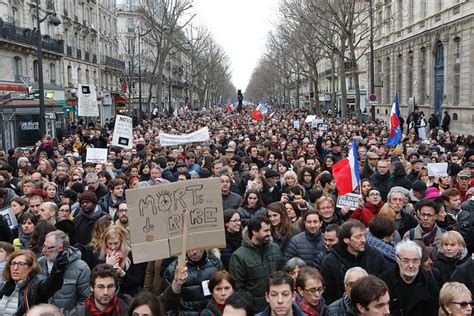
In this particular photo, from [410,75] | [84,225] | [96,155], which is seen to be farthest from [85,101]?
[410,75]

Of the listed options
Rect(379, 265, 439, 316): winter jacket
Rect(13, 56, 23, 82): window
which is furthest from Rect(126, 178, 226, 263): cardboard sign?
Rect(13, 56, 23, 82): window

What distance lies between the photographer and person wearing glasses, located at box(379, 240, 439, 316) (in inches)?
191

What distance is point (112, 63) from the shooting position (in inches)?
2386

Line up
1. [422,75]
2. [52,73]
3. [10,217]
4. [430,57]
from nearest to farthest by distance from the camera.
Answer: [10,217]
[430,57]
[422,75]
[52,73]

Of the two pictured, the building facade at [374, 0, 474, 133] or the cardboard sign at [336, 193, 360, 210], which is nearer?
the cardboard sign at [336, 193, 360, 210]

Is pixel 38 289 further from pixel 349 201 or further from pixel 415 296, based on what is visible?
pixel 349 201

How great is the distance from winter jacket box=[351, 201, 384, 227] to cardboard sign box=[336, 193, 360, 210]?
113 millimetres

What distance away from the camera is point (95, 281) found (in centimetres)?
473

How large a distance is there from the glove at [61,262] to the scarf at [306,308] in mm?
2054

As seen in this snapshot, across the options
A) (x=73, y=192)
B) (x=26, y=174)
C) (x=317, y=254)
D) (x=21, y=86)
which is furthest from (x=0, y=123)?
(x=317, y=254)

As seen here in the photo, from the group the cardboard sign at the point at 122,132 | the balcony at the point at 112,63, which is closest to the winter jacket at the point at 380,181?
the cardboard sign at the point at 122,132

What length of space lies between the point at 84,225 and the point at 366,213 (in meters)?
3.62

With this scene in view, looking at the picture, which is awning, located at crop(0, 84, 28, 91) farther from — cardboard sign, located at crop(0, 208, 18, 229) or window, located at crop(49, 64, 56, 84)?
cardboard sign, located at crop(0, 208, 18, 229)

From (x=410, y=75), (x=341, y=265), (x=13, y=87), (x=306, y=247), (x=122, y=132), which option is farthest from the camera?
(x=410, y=75)
